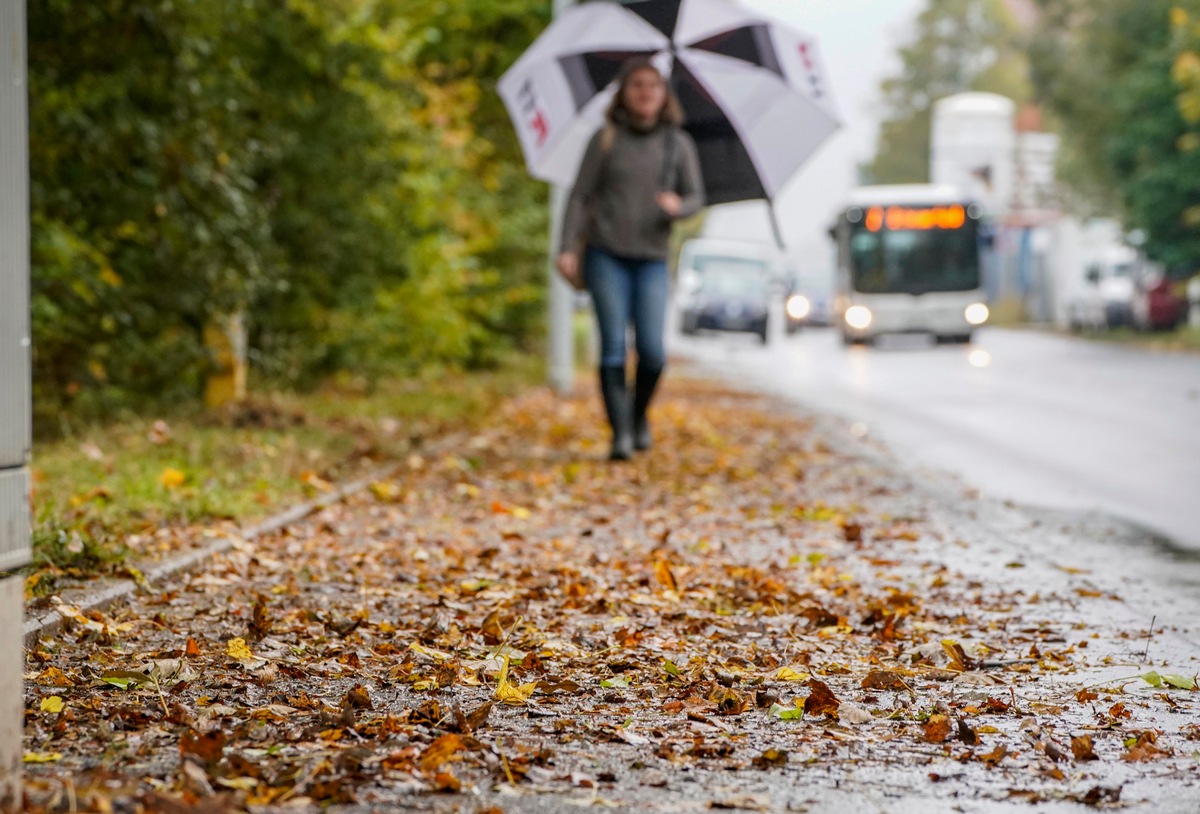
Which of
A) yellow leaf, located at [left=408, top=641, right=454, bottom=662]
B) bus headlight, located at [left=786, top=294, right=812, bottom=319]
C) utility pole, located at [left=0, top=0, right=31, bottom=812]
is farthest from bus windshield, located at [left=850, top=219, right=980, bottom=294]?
utility pole, located at [left=0, top=0, right=31, bottom=812]

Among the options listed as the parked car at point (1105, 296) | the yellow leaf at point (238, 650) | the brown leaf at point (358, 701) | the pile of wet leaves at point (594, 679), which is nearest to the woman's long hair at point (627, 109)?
the pile of wet leaves at point (594, 679)

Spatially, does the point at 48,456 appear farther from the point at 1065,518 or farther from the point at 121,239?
the point at 1065,518

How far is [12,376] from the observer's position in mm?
3260

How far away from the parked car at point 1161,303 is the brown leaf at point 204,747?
4363 centimetres

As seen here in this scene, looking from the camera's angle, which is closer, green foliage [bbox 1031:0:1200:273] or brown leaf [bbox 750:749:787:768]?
brown leaf [bbox 750:749:787:768]

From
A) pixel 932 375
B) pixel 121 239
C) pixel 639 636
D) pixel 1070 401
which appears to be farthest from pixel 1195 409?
pixel 639 636

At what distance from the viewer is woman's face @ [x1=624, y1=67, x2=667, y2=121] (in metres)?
10.3

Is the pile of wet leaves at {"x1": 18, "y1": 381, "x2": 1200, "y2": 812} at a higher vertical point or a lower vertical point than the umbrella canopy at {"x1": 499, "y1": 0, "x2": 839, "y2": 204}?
lower

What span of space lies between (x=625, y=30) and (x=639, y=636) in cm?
661

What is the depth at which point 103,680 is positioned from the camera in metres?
4.47

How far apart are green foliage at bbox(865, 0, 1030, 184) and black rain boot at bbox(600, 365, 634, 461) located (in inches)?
3395

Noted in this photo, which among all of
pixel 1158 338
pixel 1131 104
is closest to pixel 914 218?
pixel 1158 338

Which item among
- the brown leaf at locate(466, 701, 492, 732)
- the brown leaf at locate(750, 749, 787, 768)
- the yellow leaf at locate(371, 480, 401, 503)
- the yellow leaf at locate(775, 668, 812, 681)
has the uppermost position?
the brown leaf at locate(466, 701, 492, 732)

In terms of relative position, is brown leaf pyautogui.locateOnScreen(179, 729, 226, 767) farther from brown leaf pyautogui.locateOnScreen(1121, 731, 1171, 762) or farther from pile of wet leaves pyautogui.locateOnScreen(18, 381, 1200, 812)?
brown leaf pyautogui.locateOnScreen(1121, 731, 1171, 762)
